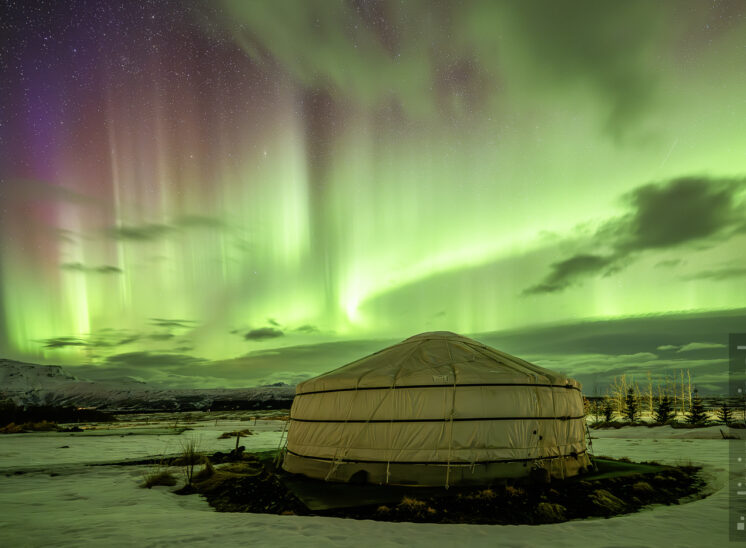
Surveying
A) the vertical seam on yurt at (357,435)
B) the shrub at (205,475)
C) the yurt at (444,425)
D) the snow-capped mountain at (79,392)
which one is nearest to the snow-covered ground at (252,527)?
the shrub at (205,475)

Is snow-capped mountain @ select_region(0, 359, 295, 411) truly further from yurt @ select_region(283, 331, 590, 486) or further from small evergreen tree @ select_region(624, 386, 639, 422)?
yurt @ select_region(283, 331, 590, 486)

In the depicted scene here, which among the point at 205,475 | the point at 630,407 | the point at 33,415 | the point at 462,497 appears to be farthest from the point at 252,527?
the point at 630,407

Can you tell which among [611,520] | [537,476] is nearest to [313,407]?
[537,476]

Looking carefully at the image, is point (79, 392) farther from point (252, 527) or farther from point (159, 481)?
point (252, 527)

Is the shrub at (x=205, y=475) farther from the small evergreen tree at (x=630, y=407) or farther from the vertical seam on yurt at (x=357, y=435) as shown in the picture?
the small evergreen tree at (x=630, y=407)

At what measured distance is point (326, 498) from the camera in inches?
247

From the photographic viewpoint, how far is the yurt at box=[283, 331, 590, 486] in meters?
6.85

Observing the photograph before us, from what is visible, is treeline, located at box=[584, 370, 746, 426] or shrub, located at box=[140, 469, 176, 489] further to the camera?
treeline, located at box=[584, 370, 746, 426]

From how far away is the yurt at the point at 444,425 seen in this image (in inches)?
270

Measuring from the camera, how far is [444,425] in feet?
22.8

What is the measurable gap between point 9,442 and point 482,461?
61.7 feet

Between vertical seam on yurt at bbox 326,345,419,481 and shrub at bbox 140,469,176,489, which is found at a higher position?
vertical seam on yurt at bbox 326,345,419,481

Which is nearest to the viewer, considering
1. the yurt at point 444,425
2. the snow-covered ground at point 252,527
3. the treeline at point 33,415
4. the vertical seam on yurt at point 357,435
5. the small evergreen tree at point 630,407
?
the snow-covered ground at point 252,527

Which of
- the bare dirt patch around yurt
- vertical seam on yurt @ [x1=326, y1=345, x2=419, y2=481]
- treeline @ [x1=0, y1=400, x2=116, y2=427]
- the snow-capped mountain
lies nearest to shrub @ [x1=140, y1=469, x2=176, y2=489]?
the bare dirt patch around yurt
